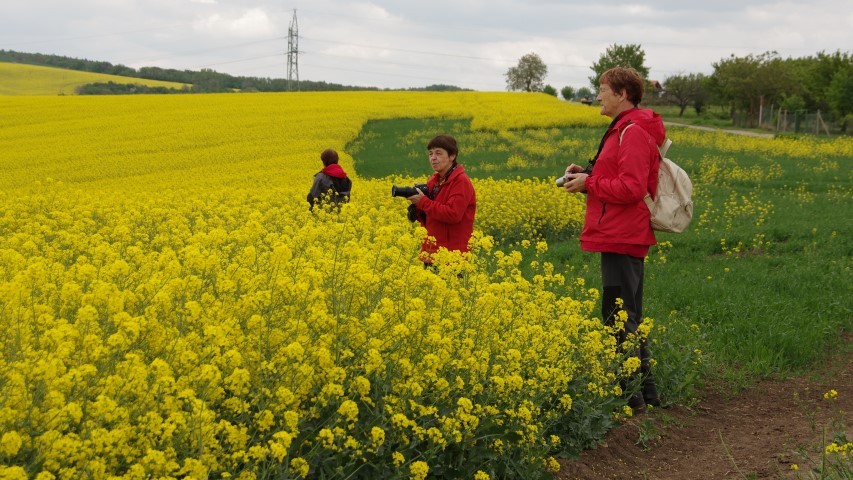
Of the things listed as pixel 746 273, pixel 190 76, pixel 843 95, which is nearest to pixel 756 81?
pixel 843 95

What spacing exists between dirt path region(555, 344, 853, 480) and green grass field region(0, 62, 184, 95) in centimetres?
5344

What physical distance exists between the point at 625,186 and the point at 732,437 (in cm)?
175

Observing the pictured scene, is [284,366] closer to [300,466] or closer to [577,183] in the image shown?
[300,466]

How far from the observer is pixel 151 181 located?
1762cm

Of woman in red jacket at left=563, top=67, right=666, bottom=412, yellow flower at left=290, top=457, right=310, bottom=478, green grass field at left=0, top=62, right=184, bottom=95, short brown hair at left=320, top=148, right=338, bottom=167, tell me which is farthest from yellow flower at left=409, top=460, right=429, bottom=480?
green grass field at left=0, top=62, right=184, bottom=95

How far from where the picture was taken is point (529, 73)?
109 meters

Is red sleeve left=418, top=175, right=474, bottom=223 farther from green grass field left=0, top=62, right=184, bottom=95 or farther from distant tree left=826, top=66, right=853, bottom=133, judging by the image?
green grass field left=0, top=62, right=184, bottom=95

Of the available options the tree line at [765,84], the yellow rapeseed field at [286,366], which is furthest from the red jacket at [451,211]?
the tree line at [765,84]

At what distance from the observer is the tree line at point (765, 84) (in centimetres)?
4797

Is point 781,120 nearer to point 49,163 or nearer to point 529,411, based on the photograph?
point 49,163

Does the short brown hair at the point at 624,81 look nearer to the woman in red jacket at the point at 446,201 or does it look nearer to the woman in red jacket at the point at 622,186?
the woman in red jacket at the point at 622,186

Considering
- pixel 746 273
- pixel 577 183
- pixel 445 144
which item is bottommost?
pixel 746 273

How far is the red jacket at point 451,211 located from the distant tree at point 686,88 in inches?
2883

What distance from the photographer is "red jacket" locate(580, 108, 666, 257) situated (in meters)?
5.00
